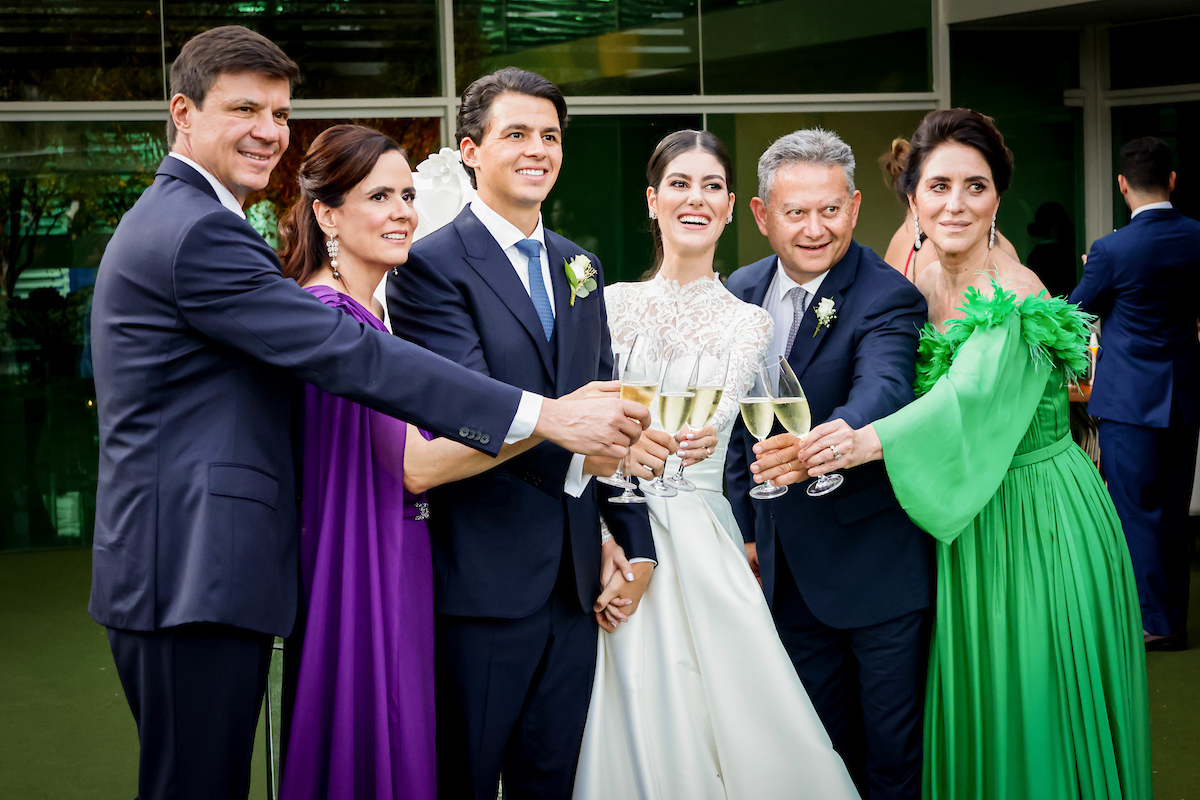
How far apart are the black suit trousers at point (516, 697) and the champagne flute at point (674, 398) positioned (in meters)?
0.36

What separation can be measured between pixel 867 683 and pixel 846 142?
5913mm

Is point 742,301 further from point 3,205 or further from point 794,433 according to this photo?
point 3,205

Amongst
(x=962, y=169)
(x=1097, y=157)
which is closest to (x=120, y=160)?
(x=962, y=169)

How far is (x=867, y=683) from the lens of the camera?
2.76 metres

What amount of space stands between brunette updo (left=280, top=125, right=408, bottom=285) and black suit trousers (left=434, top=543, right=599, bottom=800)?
0.83m

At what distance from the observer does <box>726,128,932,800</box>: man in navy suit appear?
2.72 metres

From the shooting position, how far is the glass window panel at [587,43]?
24.8 ft

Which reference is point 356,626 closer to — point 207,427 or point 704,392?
point 207,427

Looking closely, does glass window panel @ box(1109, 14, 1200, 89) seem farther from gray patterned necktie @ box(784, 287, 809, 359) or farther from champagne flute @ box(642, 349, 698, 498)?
champagne flute @ box(642, 349, 698, 498)

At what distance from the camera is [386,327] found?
245 centimetres

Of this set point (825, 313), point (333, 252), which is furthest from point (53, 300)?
point (825, 313)

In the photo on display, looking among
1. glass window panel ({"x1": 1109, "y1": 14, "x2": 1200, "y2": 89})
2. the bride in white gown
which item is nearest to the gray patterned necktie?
the bride in white gown

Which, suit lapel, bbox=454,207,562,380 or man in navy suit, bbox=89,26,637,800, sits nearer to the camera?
man in navy suit, bbox=89,26,637,800

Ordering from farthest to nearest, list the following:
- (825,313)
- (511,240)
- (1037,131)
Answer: (1037,131) → (825,313) → (511,240)
